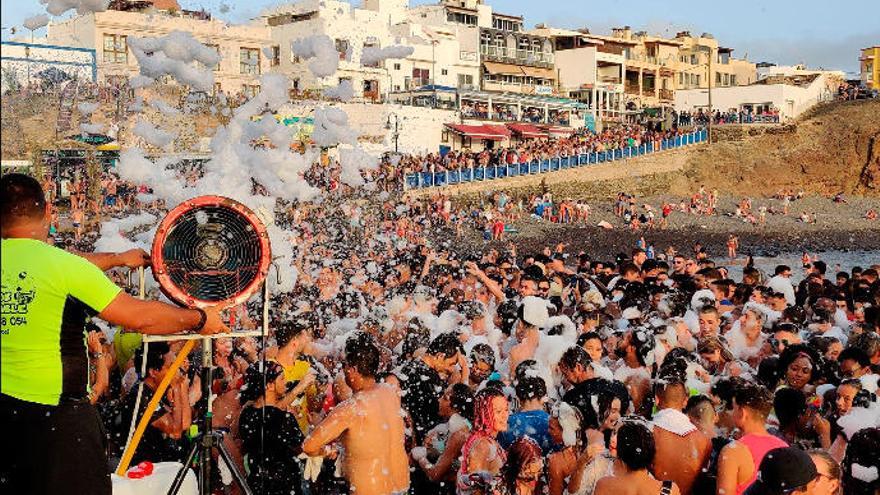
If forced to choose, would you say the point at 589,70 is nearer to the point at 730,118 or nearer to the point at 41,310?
the point at 730,118

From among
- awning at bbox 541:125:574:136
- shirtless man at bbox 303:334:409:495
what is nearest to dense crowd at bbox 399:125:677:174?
awning at bbox 541:125:574:136

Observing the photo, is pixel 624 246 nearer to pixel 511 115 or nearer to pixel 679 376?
pixel 511 115

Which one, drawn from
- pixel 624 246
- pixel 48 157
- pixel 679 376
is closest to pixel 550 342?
pixel 679 376


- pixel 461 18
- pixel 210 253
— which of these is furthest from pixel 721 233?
pixel 210 253

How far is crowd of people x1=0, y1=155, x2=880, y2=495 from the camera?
4.16 m

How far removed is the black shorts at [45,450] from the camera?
115 inches

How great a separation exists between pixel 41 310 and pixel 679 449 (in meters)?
2.97

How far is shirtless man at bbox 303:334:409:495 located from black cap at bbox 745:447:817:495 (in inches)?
67.7

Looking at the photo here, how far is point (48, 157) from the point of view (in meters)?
20.6

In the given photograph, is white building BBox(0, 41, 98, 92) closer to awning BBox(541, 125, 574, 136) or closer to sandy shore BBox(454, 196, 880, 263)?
sandy shore BBox(454, 196, 880, 263)

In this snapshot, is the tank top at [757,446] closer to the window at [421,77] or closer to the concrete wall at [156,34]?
the concrete wall at [156,34]

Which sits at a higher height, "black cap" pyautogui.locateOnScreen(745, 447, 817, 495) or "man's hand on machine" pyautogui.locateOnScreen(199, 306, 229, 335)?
"man's hand on machine" pyautogui.locateOnScreen(199, 306, 229, 335)

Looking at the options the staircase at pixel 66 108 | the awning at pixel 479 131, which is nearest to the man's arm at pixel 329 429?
the staircase at pixel 66 108

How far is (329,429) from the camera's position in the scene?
13.9ft
